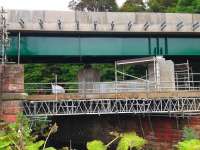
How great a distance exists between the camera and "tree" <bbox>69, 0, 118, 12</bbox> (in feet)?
238

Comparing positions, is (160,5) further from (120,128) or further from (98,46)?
(120,128)

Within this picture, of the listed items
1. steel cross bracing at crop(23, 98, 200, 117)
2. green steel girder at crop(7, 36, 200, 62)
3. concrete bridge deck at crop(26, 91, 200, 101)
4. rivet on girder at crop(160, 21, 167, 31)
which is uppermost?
rivet on girder at crop(160, 21, 167, 31)

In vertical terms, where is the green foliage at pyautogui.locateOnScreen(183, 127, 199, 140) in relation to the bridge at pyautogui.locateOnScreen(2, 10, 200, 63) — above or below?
below

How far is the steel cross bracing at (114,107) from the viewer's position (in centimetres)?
2344

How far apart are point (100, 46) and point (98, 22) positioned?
217cm

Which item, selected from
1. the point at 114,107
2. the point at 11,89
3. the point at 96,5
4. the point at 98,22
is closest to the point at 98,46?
the point at 98,22

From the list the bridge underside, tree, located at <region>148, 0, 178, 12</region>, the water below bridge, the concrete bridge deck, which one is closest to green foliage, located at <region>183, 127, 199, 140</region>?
the water below bridge

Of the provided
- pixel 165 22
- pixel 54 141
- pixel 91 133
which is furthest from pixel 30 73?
pixel 165 22

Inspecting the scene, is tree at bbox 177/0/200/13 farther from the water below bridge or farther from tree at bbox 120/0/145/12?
the water below bridge

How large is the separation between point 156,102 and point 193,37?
1332 centimetres

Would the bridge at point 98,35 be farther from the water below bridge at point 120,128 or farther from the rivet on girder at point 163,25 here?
the water below bridge at point 120,128

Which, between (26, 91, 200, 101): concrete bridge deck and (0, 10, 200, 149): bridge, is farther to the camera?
(0, 10, 200, 149): bridge

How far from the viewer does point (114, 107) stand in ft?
82.1

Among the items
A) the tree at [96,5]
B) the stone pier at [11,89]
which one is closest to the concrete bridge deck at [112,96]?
the stone pier at [11,89]
